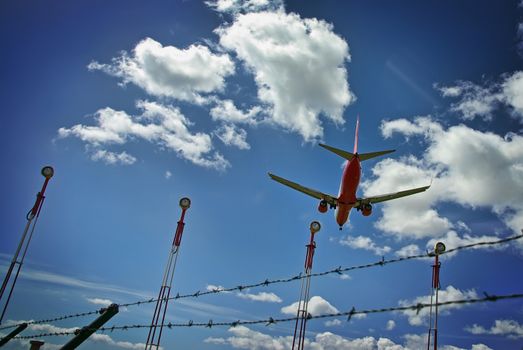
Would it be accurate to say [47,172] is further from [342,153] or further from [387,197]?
[387,197]

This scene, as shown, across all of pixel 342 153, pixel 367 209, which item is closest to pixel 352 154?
pixel 342 153

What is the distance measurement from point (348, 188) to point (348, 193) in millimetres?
679

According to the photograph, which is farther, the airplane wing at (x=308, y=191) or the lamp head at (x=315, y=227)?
the airplane wing at (x=308, y=191)

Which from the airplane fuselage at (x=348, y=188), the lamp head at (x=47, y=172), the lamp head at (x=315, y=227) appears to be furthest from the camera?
the airplane fuselage at (x=348, y=188)

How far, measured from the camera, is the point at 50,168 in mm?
16297

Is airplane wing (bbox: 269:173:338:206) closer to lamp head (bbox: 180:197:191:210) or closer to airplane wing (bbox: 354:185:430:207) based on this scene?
airplane wing (bbox: 354:185:430:207)

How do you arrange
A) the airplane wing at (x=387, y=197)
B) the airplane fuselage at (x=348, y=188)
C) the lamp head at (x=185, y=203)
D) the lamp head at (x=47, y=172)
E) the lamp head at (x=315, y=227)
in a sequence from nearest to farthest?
the lamp head at (x=185, y=203)
the lamp head at (x=315, y=227)
the lamp head at (x=47, y=172)
the airplane fuselage at (x=348, y=188)
the airplane wing at (x=387, y=197)

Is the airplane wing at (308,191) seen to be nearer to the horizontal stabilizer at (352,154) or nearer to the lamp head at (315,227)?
the horizontal stabilizer at (352,154)

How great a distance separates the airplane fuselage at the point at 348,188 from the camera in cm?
2662

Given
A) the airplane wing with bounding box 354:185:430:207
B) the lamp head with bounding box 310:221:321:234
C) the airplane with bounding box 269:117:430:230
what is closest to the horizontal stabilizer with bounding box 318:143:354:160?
the airplane with bounding box 269:117:430:230

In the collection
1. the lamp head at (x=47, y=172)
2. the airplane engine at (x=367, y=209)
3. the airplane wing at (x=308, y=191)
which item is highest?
the airplane wing at (x=308, y=191)

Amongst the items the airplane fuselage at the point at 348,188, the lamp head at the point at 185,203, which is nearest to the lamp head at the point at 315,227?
the lamp head at the point at 185,203

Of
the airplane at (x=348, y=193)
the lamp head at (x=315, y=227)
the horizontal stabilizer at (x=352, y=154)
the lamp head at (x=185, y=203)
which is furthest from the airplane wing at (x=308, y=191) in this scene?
the lamp head at (x=185, y=203)

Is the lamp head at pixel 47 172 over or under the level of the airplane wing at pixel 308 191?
under
